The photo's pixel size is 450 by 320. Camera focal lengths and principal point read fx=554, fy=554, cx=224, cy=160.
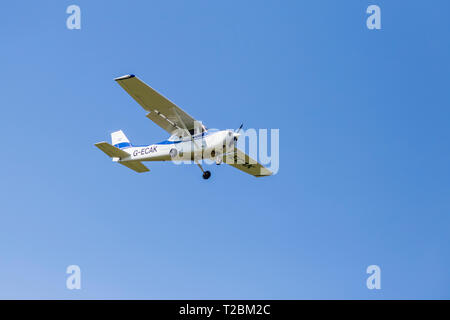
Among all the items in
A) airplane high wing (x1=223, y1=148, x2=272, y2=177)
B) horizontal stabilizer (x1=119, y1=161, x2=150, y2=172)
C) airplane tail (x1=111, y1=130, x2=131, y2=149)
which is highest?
airplane tail (x1=111, y1=130, x2=131, y2=149)

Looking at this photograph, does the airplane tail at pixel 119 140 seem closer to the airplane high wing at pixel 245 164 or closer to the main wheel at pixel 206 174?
the main wheel at pixel 206 174

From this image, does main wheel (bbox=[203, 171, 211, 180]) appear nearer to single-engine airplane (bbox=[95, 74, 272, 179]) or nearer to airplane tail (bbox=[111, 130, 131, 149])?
single-engine airplane (bbox=[95, 74, 272, 179])

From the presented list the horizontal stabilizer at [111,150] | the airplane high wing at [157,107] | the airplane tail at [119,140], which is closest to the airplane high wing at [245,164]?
the airplane high wing at [157,107]

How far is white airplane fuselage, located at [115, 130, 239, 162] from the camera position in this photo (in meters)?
23.2

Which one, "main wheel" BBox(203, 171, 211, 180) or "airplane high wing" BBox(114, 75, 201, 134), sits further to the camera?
"main wheel" BBox(203, 171, 211, 180)

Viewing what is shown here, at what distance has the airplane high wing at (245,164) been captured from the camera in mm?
28000

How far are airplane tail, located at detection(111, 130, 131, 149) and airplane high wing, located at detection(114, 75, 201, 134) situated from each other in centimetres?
320

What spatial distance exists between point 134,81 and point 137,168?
17.9 ft

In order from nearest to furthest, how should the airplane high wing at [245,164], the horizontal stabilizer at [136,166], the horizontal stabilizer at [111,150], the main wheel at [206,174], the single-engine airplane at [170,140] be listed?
the single-engine airplane at [170,140] < the main wheel at [206,174] < the horizontal stabilizer at [111,150] < the horizontal stabilizer at [136,166] < the airplane high wing at [245,164]

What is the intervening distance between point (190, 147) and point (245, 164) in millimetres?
5646

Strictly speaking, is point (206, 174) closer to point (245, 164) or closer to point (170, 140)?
point (170, 140)

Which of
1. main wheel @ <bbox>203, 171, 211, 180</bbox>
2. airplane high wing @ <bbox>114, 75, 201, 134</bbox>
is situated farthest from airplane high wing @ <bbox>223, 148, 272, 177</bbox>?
airplane high wing @ <bbox>114, 75, 201, 134</bbox>

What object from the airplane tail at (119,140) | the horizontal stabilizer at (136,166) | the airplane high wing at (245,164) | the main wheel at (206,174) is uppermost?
the airplane tail at (119,140)
